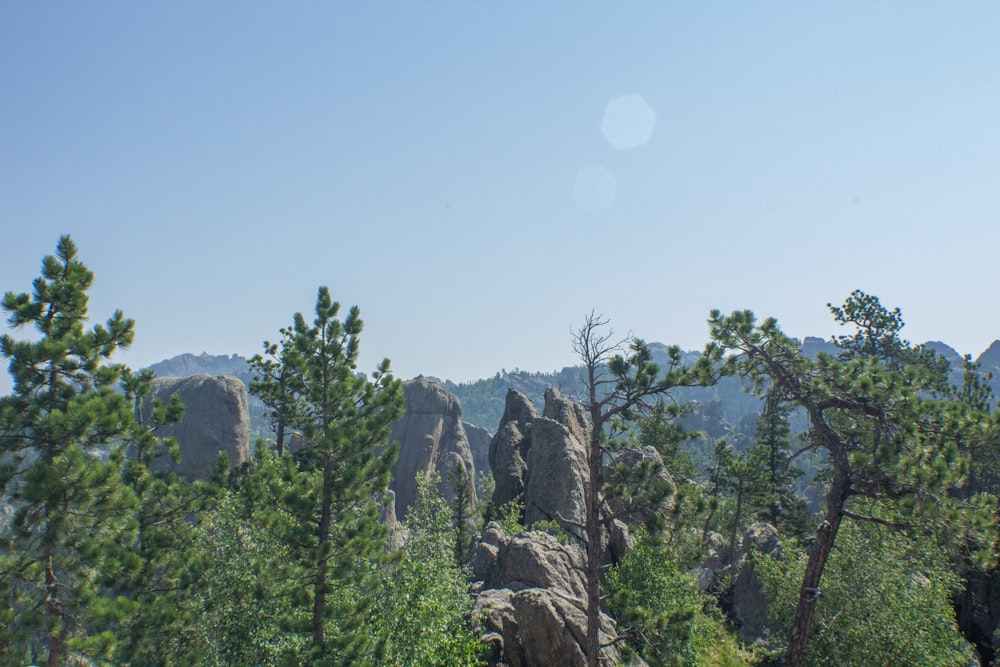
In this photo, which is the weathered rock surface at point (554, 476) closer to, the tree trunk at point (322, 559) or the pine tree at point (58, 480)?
the tree trunk at point (322, 559)

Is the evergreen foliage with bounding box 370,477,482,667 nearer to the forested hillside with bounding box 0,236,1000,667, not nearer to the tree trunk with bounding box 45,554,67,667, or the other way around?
the forested hillside with bounding box 0,236,1000,667

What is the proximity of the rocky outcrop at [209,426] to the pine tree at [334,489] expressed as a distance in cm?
4941

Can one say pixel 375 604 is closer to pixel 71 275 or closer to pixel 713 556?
pixel 71 275

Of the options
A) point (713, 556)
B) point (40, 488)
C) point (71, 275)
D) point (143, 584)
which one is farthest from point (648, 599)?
point (713, 556)

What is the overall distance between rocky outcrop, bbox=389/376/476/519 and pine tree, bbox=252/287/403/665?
64401mm

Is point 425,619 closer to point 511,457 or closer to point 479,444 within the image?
point 511,457

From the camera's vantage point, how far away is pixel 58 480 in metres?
14.1

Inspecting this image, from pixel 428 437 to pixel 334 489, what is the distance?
70642 millimetres

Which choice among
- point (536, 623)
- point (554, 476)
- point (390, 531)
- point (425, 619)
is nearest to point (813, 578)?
point (536, 623)

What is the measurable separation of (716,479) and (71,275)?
48.7 meters

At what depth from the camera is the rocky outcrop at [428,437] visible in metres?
85.7

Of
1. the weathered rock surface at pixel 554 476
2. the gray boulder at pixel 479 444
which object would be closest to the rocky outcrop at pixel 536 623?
the weathered rock surface at pixel 554 476

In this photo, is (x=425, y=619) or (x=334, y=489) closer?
(x=425, y=619)

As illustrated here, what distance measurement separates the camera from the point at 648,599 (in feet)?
71.2
